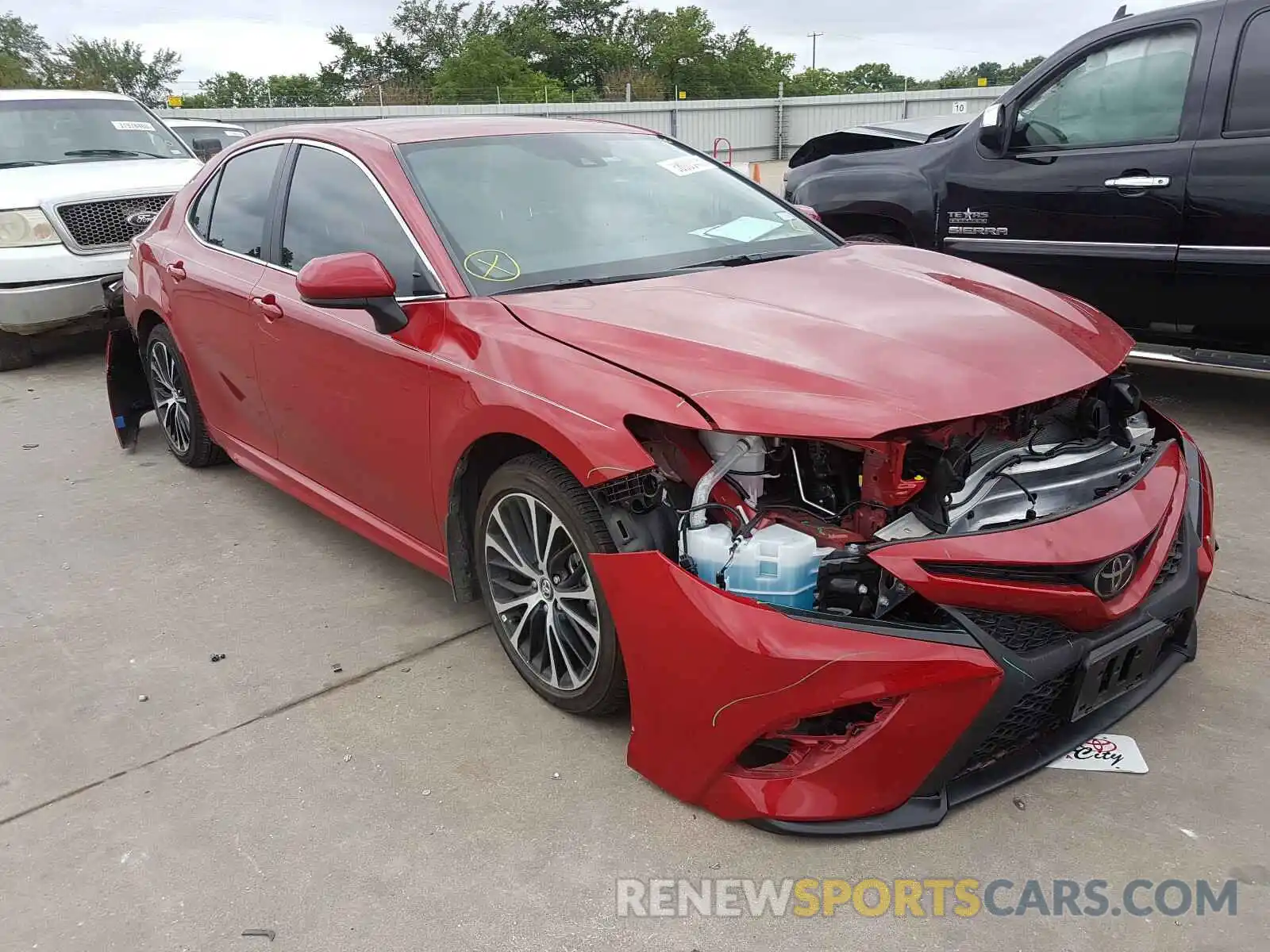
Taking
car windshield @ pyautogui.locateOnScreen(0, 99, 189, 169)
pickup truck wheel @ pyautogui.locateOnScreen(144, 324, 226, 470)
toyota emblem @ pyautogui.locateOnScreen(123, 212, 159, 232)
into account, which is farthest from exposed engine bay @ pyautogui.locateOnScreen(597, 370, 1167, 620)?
car windshield @ pyautogui.locateOnScreen(0, 99, 189, 169)

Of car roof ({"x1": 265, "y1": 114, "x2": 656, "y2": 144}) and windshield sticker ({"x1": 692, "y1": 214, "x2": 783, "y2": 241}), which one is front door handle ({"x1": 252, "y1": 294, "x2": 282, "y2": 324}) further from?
windshield sticker ({"x1": 692, "y1": 214, "x2": 783, "y2": 241})

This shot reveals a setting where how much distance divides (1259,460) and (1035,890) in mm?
3199

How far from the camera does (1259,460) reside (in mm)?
4500

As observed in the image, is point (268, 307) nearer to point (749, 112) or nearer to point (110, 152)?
point (110, 152)

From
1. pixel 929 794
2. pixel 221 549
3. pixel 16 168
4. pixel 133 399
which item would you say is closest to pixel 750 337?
pixel 929 794

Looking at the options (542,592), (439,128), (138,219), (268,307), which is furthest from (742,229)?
(138,219)

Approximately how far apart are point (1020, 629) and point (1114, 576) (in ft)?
0.86

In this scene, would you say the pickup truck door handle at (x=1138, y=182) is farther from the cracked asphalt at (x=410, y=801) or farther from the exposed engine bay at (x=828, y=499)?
the exposed engine bay at (x=828, y=499)

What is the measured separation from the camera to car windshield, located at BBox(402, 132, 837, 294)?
307 cm

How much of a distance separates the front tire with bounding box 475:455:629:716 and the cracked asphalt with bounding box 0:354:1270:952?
0.48 feet

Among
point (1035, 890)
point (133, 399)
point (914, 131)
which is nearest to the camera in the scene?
point (1035, 890)

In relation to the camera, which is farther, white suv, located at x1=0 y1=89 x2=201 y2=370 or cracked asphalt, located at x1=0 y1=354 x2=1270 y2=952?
white suv, located at x1=0 y1=89 x2=201 y2=370

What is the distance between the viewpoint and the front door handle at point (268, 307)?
12.0ft

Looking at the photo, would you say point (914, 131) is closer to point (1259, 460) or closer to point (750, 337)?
point (1259, 460)
